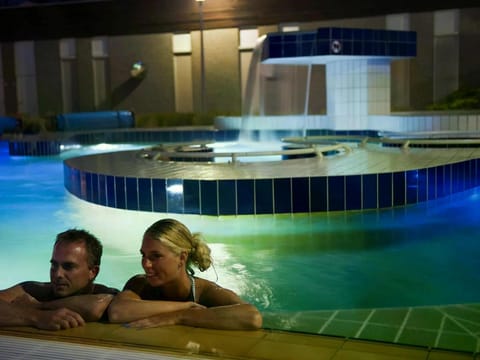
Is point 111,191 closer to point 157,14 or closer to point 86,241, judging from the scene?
point 86,241

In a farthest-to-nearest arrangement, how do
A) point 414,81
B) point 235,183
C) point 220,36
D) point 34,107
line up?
point 34,107 < point 220,36 < point 414,81 < point 235,183

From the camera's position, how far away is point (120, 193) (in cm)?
662

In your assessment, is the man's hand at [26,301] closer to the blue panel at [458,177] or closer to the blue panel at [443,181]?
the blue panel at [443,181]

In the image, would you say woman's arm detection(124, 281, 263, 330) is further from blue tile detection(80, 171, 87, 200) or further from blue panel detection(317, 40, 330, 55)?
blue panel detection(317, 40, 330, 55)

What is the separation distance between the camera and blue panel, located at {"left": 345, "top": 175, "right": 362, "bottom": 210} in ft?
19.9

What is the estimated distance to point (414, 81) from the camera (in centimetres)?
1992

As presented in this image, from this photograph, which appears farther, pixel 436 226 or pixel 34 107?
pixel 34 107

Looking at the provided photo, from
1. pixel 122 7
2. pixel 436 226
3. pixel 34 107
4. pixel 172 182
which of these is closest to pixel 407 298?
pixel 436 226

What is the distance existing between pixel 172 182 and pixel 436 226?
8.22 feet

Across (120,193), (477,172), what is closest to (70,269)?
(120,193)

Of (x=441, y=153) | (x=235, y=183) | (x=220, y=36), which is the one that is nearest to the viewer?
(x=235, y=183)

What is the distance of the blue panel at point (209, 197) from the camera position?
6078mm

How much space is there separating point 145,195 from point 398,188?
8.29ft

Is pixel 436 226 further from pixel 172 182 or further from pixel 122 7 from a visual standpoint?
pixel 122 7
